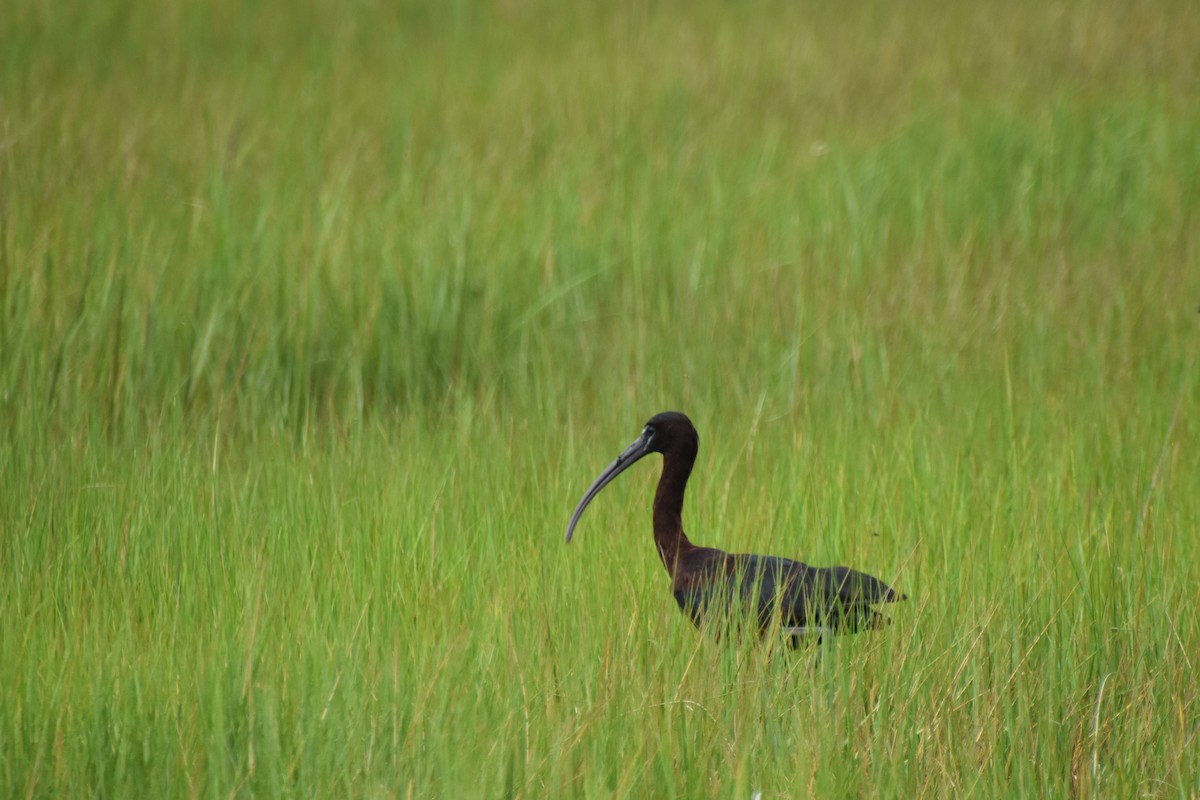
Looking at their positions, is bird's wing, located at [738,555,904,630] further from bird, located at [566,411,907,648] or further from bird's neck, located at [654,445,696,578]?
bird's neck, located at [654,445,696,578]

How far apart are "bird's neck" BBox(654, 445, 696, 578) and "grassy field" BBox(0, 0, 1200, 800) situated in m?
0.12

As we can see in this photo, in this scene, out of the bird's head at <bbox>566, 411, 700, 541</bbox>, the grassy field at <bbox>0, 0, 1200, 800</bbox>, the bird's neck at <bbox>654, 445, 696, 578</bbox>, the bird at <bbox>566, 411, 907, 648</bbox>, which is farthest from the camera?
the bird's head at <bbox>566, 411, 700, 541</bbox>

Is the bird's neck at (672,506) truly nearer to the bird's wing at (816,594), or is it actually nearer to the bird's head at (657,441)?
the bird's head at (657,441)

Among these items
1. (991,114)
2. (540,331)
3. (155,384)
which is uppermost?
(991,114)

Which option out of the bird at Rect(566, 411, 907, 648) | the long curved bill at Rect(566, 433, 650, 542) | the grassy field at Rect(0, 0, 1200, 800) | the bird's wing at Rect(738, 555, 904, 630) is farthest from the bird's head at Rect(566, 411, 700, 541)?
the bird's wing at Rect(738, 555, 904, 630)

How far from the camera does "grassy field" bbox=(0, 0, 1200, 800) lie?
9.21 ft

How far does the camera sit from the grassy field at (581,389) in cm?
281

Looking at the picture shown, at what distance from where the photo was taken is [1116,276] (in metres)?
5.86

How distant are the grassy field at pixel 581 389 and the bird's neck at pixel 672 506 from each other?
121mm

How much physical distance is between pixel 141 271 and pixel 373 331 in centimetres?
88

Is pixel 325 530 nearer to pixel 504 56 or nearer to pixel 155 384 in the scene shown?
pixel 155 384

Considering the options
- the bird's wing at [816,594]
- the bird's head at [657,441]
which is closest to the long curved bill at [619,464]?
the bird's head at [657,441]

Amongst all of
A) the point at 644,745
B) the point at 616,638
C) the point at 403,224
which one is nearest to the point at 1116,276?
the point at 403,224

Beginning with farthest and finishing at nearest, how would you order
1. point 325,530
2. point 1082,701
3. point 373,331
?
1. point 373,331
2. point 325,530
3. point 1082,701
